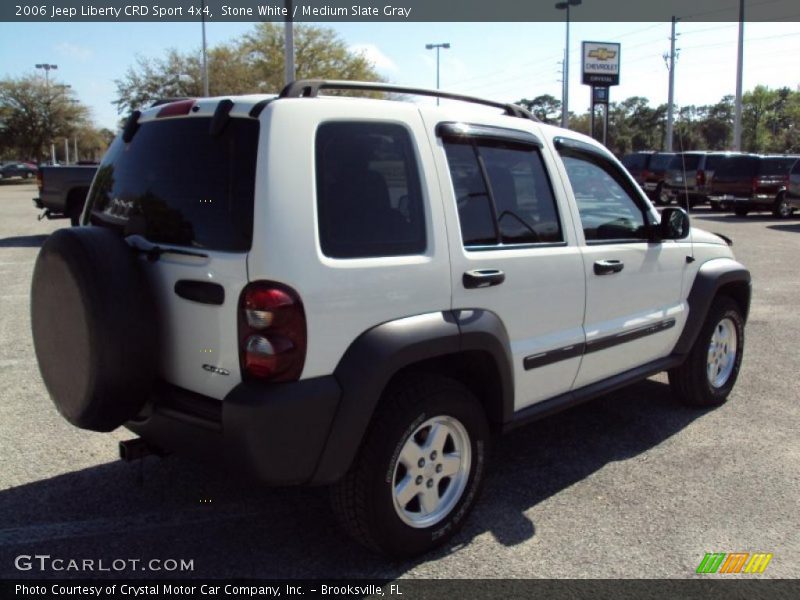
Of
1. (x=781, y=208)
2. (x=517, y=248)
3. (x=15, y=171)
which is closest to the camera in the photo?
(x=517, y=248)

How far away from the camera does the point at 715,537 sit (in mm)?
3393

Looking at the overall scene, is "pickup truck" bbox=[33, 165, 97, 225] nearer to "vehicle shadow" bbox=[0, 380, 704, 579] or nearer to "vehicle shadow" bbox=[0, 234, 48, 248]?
"vehicle shadow" bbox=[0, 234, 48, 248]

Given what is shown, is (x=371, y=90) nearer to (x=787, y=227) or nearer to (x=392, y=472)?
(x=392, y=472)

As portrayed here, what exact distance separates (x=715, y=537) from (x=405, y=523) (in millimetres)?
1459

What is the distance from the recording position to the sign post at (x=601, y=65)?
4434 cm

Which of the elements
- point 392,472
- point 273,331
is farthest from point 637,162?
point 273,331

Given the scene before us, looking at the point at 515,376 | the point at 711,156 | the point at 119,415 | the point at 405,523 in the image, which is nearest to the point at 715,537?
the point at 515,376

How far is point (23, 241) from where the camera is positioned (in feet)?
49.0

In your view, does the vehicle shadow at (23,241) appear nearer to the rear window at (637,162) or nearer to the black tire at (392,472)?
the black tire at (392,472)

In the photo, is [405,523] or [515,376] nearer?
[405,523]

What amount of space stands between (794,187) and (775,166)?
151cm

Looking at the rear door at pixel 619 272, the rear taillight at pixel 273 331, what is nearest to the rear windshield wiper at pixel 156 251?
the rear taillight at pixel 273 331

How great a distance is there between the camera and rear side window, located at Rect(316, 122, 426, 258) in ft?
9.36

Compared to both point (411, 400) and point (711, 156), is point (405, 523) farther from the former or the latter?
point (711, 156)
